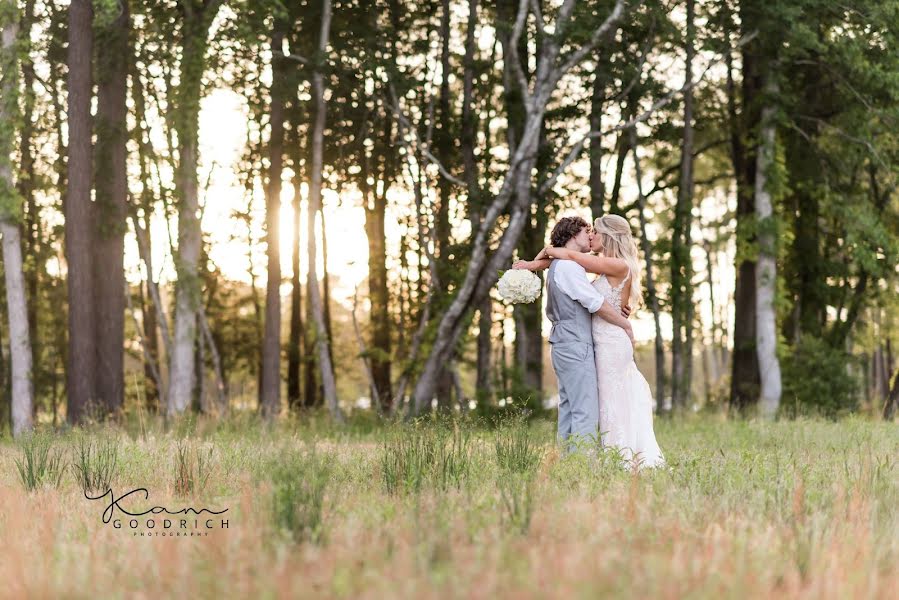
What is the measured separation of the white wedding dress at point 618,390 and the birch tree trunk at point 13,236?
947 centimetres

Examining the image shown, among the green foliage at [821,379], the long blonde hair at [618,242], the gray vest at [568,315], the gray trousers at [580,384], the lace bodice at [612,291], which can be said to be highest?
the long blonde hair at [618,242]

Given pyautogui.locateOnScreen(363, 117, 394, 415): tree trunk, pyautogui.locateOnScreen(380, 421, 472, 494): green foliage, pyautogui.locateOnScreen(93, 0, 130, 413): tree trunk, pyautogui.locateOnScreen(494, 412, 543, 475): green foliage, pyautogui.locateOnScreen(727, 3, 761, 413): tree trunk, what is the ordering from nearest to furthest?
pyautogui.locateOnScreen(380, 421, 472, 494): green foliage, pyautogui.locateOnScreen(494, 412, 543, 475): green foliage, pyautogui.locateOnScreen(93, 0, 130, 413): tree trunk, pyautogui.locateOnScreen(727, 3, 761, 413): tree trunk, pyautogui.locateOnScreen(363, 117, 394, 415): tree trunk

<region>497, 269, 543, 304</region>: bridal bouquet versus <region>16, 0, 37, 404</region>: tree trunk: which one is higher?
<region>16, 0, 37, 404</region>: tree trunk

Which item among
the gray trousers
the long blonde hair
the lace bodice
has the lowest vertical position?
the gray trousers

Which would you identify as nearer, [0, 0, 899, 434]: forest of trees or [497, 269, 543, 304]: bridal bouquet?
[497, 269, 543, 304]: bridal bouquet

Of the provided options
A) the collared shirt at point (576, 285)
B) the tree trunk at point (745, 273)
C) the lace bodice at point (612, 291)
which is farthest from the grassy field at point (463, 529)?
the tree trunk at point (745, 273)

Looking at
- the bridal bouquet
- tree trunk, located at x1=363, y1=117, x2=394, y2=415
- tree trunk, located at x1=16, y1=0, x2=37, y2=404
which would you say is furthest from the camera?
tree trunk, located at x1=363, y1=117, x2=394, y2=415

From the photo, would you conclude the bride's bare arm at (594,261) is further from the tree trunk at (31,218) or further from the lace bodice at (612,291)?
the tree trunk at (31,218)

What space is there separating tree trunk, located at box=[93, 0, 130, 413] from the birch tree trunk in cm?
118

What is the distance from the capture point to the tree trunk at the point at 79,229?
51.5ft

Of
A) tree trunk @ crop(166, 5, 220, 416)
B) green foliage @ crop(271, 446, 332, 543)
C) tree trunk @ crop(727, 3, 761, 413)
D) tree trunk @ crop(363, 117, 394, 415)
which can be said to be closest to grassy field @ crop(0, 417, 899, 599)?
green foliage @ crop(271, 446, 332, 543)

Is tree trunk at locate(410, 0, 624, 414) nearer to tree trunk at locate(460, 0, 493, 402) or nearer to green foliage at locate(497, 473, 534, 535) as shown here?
tree trunk at locate(460, 0, 493, 402)

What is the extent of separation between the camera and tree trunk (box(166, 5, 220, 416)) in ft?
53.9

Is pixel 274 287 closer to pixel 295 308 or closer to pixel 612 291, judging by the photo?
pixel 295 308
